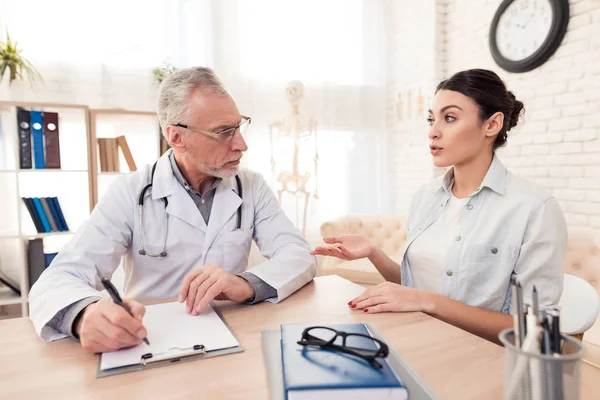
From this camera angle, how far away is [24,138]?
290cm

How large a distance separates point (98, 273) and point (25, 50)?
2761mm

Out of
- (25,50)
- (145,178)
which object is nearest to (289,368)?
(145,178)

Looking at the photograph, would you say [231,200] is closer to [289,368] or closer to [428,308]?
[428,308]

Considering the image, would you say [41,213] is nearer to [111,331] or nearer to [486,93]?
[111,331]

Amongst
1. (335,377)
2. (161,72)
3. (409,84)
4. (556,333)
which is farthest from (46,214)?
(409,84)

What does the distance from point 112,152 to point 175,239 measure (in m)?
2.07

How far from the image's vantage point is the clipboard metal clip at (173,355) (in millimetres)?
809

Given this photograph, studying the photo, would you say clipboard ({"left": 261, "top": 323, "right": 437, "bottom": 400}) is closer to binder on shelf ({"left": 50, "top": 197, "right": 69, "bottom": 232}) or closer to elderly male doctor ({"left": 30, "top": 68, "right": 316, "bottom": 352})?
elderly male doctor ({"left": 30, "top": 68, "right": 316, "bottom": 352})

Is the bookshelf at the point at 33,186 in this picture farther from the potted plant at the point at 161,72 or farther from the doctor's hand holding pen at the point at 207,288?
the doctor's hand holding pen at the point at 207,288

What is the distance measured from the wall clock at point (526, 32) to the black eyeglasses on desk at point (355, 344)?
318 centimetres

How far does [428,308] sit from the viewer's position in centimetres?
113

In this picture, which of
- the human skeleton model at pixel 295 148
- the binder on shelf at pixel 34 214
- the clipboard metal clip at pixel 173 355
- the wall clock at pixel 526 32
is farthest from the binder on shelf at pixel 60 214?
the wall clock at pixel 526 32

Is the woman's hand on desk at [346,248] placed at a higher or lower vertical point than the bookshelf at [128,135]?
lower

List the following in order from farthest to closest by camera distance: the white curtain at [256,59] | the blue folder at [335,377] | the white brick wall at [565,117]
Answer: the white curtain at [256,59] < the white brick wall at [565,117] < the blue folder at [335,377]
